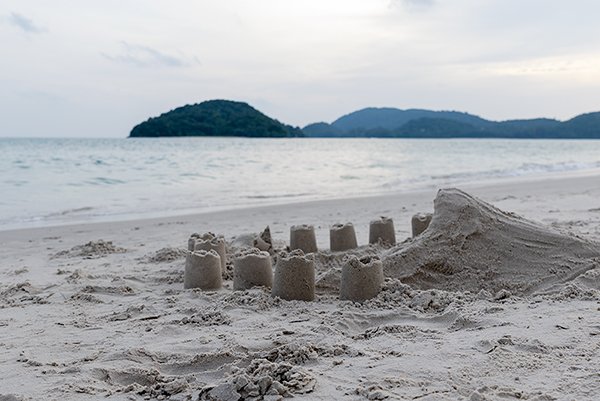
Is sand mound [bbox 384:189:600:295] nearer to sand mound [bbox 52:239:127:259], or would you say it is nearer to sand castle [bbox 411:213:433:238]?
sand castle [bbox 411:213:433:238]

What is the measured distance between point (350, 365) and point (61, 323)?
1.82 m

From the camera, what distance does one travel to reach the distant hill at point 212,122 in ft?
195

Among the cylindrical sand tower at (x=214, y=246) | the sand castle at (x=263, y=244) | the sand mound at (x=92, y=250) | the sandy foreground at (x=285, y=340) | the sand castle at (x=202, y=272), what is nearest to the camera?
the sandy foreground at (x=285, y=340)

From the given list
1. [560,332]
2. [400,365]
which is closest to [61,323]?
[400,365]

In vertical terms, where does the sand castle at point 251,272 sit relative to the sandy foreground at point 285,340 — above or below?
above

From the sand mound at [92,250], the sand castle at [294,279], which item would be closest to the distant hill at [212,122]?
the sand mound at [92,250]

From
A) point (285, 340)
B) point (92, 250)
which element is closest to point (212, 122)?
point (92, 250)

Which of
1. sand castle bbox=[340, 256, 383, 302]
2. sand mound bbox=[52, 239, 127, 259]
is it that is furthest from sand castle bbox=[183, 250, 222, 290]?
sand mound bbox=[52, 239, 127, 259]

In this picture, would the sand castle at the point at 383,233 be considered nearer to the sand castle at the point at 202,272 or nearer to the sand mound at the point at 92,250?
the sand castle at the point at 202,272

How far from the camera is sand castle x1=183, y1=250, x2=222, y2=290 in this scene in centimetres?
423

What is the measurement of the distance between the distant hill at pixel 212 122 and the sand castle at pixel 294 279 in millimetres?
56312

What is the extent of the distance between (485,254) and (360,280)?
1044mm

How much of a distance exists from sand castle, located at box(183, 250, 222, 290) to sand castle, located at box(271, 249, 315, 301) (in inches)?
25.4

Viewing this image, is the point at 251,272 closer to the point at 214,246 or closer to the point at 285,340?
the point at 214,246
